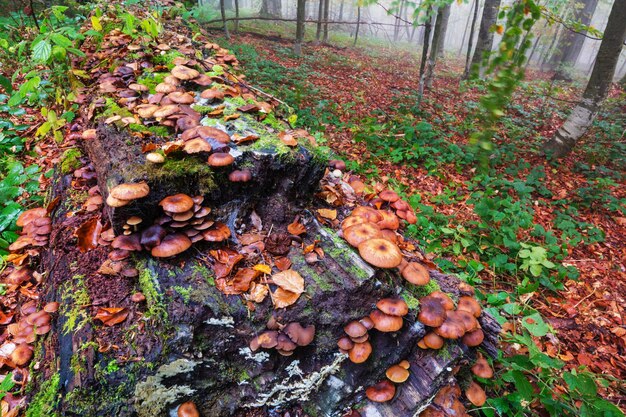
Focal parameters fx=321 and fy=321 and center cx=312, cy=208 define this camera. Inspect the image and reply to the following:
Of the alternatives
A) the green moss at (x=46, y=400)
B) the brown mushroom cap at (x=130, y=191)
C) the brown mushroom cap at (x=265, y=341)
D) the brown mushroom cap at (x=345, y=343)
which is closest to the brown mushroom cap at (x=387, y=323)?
the brown mushroom cap at (x=345, y=343)

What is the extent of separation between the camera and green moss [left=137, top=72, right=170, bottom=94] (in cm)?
372

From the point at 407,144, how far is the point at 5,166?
779 centimetres

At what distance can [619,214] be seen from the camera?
20.7 ft

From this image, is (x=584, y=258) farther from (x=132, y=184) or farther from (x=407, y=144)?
(x=132, y=184)

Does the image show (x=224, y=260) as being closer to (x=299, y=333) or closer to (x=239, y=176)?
(x=239, y=176)

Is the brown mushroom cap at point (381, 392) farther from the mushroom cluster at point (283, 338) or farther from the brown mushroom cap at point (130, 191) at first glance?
the brown mushroom cap at point (130, 191)

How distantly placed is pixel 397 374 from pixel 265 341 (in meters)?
1.21

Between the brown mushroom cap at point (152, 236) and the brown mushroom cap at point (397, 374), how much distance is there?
86.6 inches

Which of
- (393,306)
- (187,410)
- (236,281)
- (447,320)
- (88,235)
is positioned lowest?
(187,410)

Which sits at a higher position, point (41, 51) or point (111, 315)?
point (41, 51)

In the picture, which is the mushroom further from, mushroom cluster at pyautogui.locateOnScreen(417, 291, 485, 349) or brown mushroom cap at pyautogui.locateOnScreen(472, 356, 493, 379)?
brown mushroom cap at pyautogui.locateOnScreen(472, 356, 493, 379)

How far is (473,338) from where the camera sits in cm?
300

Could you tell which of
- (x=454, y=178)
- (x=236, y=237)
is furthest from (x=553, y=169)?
(x=236, y=237)

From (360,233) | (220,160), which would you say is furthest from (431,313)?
(220,160)
